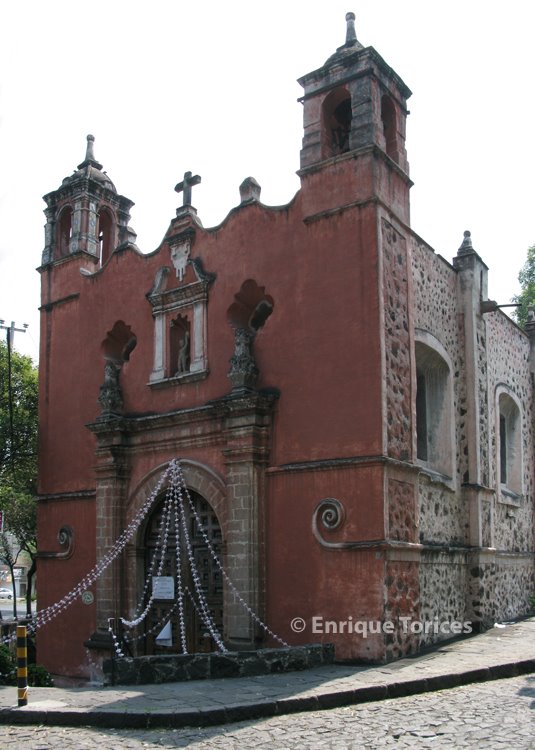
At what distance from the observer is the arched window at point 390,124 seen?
47.8ft

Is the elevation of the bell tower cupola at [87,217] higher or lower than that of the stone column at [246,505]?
higher

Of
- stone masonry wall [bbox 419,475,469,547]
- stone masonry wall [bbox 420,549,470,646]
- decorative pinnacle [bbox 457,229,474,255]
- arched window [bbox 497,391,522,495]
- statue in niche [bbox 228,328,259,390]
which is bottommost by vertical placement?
stone masonry wall [bbox 420,549,470,646]

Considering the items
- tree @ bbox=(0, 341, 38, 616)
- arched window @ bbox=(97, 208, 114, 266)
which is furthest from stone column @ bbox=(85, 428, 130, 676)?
tree @ bbox=(0, 341, 38, 616)

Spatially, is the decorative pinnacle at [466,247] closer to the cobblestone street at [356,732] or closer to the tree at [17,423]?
the cobblestone street at [356,732]

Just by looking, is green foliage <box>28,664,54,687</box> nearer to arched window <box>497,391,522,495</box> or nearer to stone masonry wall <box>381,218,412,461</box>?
stone masonry wall <box>381,218,412,461</box>

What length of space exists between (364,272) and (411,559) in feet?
14.4

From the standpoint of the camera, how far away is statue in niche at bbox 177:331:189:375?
1590 cm

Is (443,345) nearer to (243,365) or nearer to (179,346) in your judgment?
(243,365)

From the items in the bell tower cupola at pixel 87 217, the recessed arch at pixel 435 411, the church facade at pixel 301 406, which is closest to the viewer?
the church facade at pixel 301 406

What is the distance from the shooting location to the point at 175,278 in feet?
53.4

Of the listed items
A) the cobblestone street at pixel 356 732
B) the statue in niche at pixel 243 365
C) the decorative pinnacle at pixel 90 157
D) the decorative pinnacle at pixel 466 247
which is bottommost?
the cobblestone street at pixel 356 732

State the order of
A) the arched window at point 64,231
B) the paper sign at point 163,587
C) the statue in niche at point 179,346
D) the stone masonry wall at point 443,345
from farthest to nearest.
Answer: the arched window at point 64,231, the statue in niche at point 179,346, the paper sign at point 163,587, the stone masonry wall at point 443,345

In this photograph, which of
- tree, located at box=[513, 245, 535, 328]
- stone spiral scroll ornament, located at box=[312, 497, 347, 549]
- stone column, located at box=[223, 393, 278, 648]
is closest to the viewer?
stone spiral scroll ornament, located at box=[312, 497, 347, 549]

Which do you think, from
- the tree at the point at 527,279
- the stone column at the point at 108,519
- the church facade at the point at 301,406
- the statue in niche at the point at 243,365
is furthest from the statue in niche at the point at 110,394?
the tree at the point at 527,279
